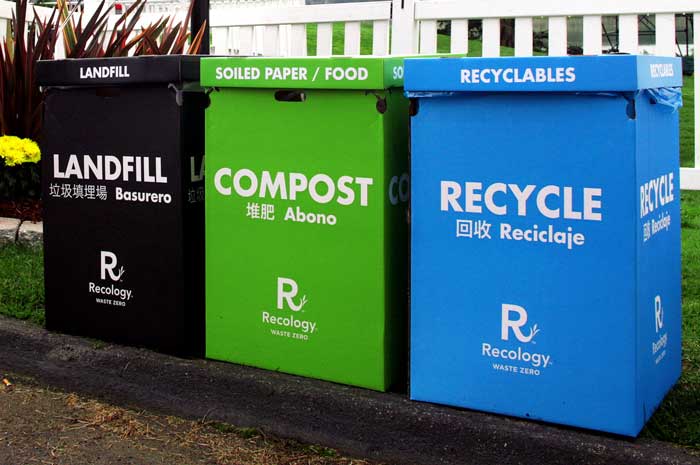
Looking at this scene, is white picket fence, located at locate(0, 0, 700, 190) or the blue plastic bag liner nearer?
the blue plastic bag liner

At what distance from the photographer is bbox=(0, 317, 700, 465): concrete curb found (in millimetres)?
2709

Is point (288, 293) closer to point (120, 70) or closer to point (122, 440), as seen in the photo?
point (122, 440)

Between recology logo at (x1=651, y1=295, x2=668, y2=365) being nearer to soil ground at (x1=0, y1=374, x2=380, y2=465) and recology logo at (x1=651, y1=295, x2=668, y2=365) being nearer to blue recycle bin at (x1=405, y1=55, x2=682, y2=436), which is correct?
blue recycle bin at (x1=405, y1=55, x2=682, y2=436)

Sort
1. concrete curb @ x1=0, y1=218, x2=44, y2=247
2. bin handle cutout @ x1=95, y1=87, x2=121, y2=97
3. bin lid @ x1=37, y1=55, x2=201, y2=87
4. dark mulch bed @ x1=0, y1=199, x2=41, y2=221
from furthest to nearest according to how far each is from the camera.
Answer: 1. dark mulch bed @ x1=0, y1=199, x2=41, y2=221
2. concrete curb @ x1=0, y1=218, x2=44, y2=247
3. bin handle cutout @ x1=95, y1=87, x2=121, y2=97
4. bin lid @ x1=37, y1=55, x2=201, y2=87

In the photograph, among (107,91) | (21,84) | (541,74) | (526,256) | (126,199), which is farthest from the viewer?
(21,84)

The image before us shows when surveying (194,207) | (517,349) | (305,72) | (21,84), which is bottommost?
(517,349)

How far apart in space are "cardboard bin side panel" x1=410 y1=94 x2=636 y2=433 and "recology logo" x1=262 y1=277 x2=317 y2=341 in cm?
39

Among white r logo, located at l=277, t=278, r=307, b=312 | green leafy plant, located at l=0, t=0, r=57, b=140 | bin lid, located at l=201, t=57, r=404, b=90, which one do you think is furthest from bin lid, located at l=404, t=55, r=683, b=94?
green leafy plant, located at l=0, t=0, r=57, b=140

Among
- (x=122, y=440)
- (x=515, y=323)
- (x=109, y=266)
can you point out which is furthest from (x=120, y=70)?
(x=515, y=323)

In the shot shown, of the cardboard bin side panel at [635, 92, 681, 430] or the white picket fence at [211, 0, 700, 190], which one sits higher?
the white picket fence at [211, 0, 700, 190]

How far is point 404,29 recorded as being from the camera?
235 inches

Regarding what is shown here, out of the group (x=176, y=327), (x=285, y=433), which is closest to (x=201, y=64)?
(x=176, y=327)

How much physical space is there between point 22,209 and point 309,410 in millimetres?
3471

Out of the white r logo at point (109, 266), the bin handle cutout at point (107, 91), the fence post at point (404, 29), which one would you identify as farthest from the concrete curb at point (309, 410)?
the fence post at point (404, 29)
